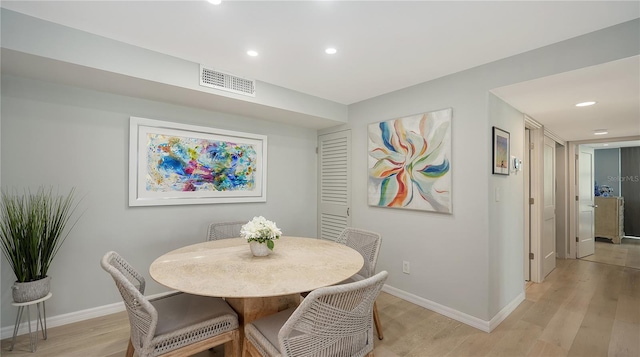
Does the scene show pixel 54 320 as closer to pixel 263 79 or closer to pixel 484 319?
pixel 263 79

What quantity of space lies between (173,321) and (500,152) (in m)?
2.82

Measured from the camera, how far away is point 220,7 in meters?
1.63

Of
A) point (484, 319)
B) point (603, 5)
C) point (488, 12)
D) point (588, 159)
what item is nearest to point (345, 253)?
point (484, 319)

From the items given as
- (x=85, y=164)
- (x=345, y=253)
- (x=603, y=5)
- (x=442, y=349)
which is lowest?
(x=442, y=349)

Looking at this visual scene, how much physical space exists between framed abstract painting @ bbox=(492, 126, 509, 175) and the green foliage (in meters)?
3.62

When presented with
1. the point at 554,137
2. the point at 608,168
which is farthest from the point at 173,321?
the point at 608,168

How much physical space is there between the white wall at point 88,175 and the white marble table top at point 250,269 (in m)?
0.88

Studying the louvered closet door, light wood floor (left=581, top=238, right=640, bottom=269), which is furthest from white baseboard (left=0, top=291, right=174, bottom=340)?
light wood floor (left=581, top=238, right=640, bottom=269)

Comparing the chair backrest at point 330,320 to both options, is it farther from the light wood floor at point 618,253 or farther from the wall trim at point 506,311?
the light wood floor at point 618,253

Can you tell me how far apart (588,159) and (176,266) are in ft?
21.7

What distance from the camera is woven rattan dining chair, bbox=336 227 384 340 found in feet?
7.13

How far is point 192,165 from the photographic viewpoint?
2.91 meters

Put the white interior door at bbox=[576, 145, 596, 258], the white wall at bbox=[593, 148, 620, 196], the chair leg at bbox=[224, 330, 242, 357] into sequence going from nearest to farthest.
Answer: the chair leg at bbox=[224, 330, 242, 357] → the white interior door at bbox=[576, 145, 596, 258] → the white wall at bbox=[593, 148, 620, 196]

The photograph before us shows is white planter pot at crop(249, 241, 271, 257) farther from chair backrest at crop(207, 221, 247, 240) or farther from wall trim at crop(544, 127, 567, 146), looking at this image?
wall trim at crop(544, 127, 567, 146)
